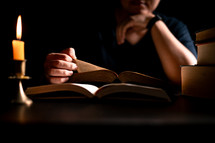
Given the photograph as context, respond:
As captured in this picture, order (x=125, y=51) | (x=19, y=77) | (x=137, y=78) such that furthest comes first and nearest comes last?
(x=125, y=51) → (x=137, y=78) → (x=19, y=77)

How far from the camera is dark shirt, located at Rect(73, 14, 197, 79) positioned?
1618mm

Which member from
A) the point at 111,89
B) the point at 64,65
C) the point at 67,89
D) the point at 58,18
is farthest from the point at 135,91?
the point at 58,18

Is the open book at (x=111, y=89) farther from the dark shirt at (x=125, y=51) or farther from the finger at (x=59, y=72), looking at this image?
the dark shirt at (x=125, y=51)

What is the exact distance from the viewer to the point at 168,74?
1306 mm

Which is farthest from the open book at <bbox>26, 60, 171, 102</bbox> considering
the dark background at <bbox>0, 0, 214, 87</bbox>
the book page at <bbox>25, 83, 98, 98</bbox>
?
the dark background at <bbox>0, 0, 214, 87</bbox>

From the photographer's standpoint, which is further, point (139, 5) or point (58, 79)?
point (139, 5)

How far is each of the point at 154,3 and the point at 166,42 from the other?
0.45m

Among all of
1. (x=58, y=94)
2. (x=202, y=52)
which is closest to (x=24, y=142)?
(x=58, y=94)

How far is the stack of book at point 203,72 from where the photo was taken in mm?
632

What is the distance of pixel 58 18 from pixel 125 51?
2.99ft

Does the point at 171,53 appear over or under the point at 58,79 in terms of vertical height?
over

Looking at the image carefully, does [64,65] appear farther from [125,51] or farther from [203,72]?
[125,51]

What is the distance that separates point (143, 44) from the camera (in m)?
1.61

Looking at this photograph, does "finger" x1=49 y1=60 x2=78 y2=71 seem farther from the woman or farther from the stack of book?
the woman
